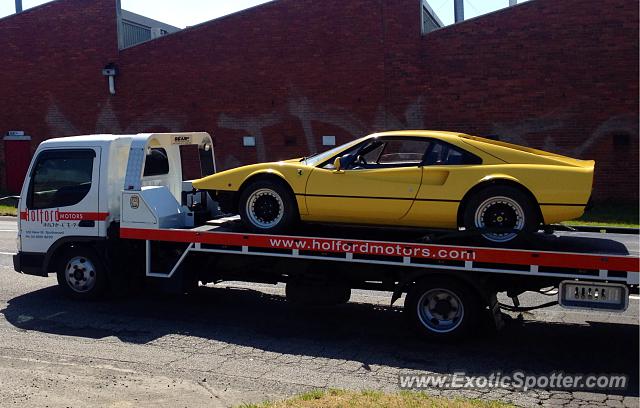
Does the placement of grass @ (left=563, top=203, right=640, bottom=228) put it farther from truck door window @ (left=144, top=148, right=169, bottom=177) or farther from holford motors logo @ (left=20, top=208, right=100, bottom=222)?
holford motors logo @ (left=20, top=208, right=100, bottom=222)

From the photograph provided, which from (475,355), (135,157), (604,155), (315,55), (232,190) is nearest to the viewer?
(475,355)

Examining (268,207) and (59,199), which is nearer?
(268,207)

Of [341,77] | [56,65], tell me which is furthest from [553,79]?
[56,65]

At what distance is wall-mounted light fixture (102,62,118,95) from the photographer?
2431 centimetres

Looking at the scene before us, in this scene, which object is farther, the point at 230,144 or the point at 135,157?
the point at 230,144

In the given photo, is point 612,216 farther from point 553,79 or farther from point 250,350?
point 250,350

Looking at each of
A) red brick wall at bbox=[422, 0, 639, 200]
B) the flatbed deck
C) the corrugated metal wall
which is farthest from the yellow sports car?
the corrugated metal wall

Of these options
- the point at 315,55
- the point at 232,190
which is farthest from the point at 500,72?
the point at 232,190

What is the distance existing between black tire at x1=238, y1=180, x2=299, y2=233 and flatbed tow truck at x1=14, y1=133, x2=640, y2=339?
0.62 feet

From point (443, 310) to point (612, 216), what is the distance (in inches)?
488

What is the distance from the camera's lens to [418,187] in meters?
7.38

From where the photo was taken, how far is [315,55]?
72.3 ft

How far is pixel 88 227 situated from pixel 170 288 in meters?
1.35

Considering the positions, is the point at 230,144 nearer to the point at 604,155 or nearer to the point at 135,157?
the point at 604,155
